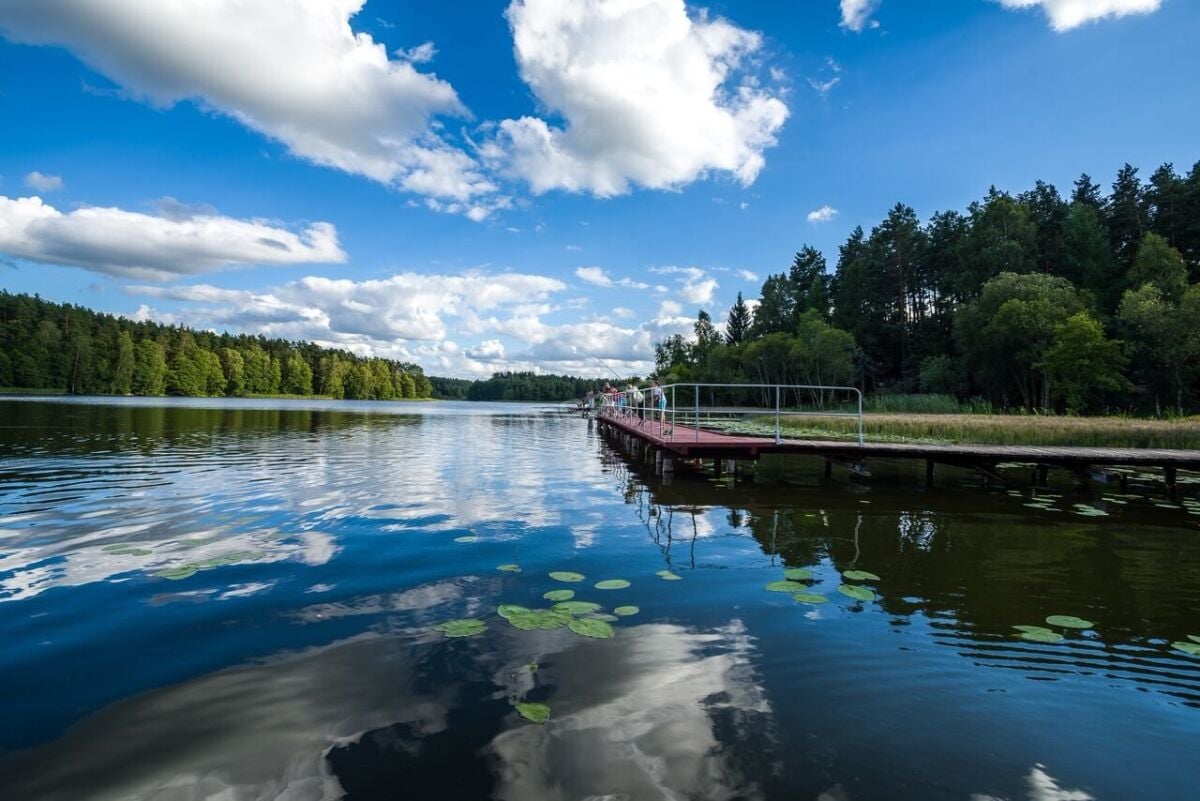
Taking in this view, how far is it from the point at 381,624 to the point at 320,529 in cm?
395

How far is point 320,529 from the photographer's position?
27.1 ft

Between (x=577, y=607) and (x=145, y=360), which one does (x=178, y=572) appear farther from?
(x=145, y=360)

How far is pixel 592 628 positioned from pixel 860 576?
346 cm

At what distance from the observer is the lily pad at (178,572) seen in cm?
602

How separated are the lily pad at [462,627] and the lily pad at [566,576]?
1372 millimetres

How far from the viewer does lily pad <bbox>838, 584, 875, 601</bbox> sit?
5782 millimetres

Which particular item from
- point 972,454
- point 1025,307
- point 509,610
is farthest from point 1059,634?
point 1025,307

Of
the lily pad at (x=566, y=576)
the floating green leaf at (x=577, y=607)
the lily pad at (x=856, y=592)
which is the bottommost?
the lily pad at (x=856, y=592)

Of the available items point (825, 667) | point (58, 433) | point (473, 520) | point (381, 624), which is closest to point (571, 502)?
point (473, 520)

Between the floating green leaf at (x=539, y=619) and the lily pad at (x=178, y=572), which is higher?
the lily pad at (x=178, y=572)

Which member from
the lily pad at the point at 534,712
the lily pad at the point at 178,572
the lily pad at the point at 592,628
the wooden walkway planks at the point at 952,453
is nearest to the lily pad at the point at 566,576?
the lily pad at the point at 592,628

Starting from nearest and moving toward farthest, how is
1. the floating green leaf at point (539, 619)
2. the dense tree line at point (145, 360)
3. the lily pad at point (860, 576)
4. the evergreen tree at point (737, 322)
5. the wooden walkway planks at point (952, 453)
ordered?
the floating green leaf at point (539, 619) → the lily pad at point (860, 576) → the wooden walkway planks at point (952, 453) → the dense tree line at point (145, 360) → the evergreen tree at point (737, 322)

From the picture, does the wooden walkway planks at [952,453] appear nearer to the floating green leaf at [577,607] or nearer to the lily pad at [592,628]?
the floating green leaf at [577,607]

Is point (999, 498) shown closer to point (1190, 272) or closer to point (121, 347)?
point (1190, 272)
